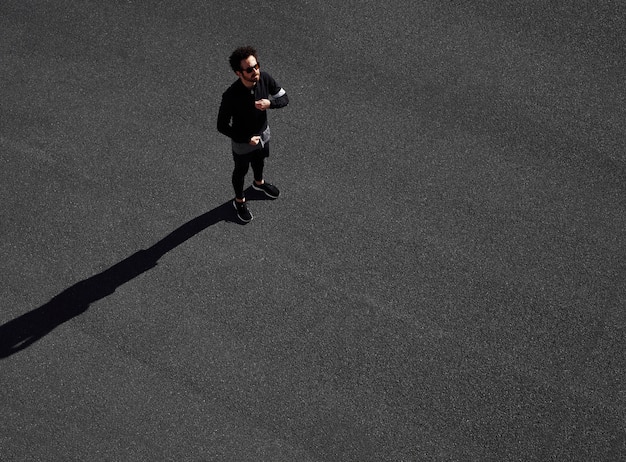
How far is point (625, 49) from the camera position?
7.65 m

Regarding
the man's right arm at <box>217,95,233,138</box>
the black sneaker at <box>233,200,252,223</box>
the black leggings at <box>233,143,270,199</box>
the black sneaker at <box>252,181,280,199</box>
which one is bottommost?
the black sneaker at <box>233,200,252,223</box>

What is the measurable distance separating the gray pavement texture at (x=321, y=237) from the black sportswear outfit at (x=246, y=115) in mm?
1001

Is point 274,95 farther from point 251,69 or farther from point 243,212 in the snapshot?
point 243,212

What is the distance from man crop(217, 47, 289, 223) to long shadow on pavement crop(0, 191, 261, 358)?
2.93 feet

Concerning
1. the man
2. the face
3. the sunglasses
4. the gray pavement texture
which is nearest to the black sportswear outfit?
the man

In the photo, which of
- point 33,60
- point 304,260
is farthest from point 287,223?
point 33,60

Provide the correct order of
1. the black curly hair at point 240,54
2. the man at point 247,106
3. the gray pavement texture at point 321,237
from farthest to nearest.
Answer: the gray pavement texture at point 321,237
the man at point 247,106
the black curly hair at point 240,54

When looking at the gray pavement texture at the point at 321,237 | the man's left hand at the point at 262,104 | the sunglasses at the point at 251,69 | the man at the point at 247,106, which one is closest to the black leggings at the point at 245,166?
the man at the point at 247,106

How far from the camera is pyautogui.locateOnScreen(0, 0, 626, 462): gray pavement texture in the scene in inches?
237

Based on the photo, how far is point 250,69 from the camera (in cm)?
523

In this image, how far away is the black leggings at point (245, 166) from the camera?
6195 millimetres

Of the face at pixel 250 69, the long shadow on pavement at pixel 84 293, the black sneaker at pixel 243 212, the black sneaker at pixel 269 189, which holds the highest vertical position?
the face at pixel 250 69

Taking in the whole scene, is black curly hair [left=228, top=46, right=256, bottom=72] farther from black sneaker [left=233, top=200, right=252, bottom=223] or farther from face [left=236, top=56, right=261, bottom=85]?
black sneaker [left=233, top=200, right=252, bottom=223]

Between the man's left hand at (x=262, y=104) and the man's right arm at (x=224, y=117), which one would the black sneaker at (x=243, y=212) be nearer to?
the man's right arm at (x=224, y=117)
